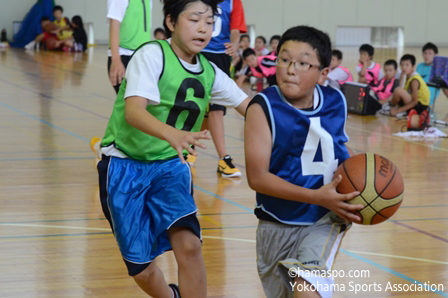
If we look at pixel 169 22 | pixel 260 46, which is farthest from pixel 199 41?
pixel 260 46

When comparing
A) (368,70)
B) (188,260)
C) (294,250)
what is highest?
(368,70)

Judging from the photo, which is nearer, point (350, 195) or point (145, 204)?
point (350, 195)

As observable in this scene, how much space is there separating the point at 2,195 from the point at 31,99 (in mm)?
5490

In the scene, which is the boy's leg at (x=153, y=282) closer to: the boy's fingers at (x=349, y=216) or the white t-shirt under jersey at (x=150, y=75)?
the white t-shirt under jersey at (x=150, y=75)

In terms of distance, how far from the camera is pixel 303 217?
256 cm

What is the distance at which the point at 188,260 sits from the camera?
9.20 ft

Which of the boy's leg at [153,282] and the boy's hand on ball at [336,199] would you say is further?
the boy's leg at [153,282]

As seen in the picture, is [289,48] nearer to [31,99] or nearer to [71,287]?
[71,287]

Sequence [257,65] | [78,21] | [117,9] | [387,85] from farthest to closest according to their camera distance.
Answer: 1. [78,21]
2. [257,65]
3. [387,85]
4. [117,9]

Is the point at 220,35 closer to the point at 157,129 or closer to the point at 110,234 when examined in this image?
the point at 110,234

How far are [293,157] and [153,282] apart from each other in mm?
848

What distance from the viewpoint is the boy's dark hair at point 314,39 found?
2.56 m

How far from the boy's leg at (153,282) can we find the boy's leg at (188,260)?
0.15 m

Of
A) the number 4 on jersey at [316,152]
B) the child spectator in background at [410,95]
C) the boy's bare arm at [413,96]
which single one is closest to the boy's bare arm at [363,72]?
the child spectator in background at [410,95]
